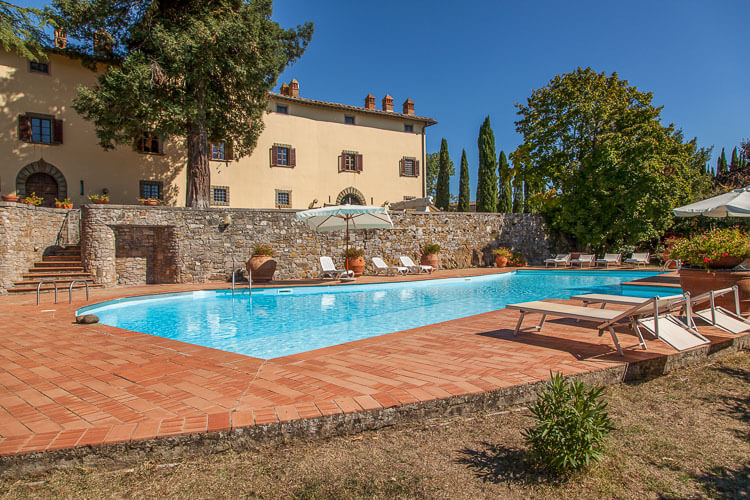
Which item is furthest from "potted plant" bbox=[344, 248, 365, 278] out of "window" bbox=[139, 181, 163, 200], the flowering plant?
"window" bbox=[139, 181, 163, 200]

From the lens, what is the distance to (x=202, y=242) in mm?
13422

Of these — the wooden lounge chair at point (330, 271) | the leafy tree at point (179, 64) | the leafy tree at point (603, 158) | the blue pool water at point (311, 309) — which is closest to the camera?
the blue pool water at point (311, 309)

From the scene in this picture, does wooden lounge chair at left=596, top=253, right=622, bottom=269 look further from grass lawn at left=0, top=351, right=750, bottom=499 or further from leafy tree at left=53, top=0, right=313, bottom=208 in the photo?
grass lawn at left=0, top=351, right=750, bottom=499

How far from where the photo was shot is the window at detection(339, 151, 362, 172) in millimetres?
23297

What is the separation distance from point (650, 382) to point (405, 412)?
2303 millimetres

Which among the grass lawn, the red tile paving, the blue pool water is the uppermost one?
the red tile paving

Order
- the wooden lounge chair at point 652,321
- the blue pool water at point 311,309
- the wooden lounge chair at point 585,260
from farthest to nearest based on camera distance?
the wooden lounge chair at point 585,260 → the blue pool water at point 311,309 → the wooden lounge chair at point 652,321

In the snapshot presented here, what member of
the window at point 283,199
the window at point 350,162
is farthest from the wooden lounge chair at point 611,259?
the window at point 283,199

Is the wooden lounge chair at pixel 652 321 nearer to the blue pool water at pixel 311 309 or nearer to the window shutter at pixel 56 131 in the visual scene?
the blue pool water at pixel 311 309

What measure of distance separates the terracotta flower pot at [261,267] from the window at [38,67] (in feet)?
37.7

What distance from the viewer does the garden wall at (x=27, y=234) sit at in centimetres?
1074

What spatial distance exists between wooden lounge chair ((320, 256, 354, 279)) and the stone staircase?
6328mm

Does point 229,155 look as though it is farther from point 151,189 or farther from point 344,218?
point 344,218

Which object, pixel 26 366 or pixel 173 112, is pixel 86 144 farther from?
pixel 26 366
